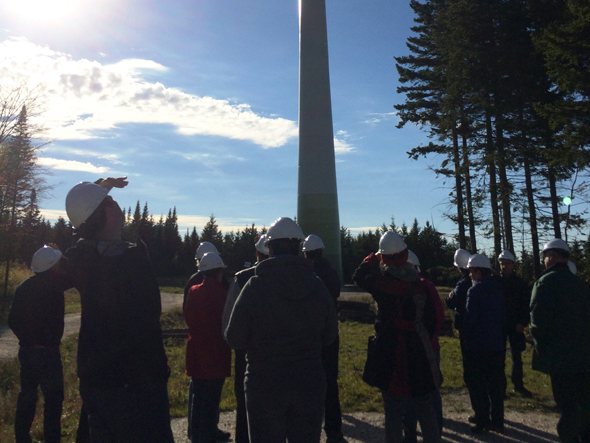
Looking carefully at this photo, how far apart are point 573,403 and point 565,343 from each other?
51cm

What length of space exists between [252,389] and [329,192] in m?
16.8

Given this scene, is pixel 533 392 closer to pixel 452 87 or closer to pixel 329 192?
pixel 329 192

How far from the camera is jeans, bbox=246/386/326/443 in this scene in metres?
2.79

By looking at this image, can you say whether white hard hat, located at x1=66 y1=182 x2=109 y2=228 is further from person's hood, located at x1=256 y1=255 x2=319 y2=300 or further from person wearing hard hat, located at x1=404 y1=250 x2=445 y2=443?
person wearing hard hat, located at x1=404 y1=250 x2=445 y2=443

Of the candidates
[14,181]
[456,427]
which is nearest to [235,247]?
[14,181]

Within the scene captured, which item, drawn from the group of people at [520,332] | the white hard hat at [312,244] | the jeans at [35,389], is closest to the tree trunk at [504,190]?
the group of people at [520,332]

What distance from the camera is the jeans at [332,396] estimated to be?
466 cm

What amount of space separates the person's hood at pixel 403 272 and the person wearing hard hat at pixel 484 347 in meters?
1.76

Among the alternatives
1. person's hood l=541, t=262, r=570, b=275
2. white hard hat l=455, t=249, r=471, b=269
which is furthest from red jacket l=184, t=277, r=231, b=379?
white hard hat l=455, t=249, r=471, b=269

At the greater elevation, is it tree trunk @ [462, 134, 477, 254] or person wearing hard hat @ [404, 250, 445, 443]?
tree trunk @ [462, 134, 477, 254]

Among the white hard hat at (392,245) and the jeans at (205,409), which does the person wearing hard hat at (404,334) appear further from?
the jeans at (205,409)

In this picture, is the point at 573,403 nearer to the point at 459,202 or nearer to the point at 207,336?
the point at 207,336

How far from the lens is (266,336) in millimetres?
2807

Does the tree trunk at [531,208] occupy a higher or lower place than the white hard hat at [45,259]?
higher
